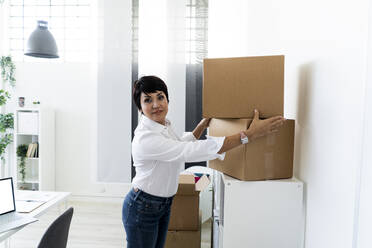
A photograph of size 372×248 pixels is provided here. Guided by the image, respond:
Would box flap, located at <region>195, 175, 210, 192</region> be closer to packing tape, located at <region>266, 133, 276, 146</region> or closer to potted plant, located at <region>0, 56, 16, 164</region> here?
packing tape, located at <region>266, 133, 276, 146</region>

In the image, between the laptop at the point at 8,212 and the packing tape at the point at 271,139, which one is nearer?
the packing tape at the point at 271,139

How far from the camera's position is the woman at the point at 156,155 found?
1.38 metres

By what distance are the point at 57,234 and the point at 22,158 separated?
3.17 metres

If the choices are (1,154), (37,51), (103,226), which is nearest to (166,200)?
(103,226)

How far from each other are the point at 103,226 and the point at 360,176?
9.90 feet

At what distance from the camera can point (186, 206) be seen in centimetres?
225

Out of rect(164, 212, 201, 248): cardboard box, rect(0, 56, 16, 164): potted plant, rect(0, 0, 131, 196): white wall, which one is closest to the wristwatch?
rect(164, 212, 201, 248): cardboard box

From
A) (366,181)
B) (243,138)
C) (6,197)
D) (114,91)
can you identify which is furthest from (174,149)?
(114,91)

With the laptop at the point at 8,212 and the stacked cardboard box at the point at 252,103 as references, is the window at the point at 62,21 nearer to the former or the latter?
the laptop at the point at 8,212

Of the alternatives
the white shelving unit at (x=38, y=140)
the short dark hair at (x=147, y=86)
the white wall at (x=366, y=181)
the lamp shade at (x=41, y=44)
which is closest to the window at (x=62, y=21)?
the lamp shade at (x=41, y=44)

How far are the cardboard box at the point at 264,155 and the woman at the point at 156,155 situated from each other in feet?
0.24

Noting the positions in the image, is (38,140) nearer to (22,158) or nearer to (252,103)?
(22,158)

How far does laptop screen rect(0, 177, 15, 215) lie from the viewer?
1.76 m

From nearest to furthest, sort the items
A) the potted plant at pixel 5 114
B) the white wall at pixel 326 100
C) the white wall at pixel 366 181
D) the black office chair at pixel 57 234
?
the white wall at pixel 366 181
the white wall at pixel 326 100
the black office chair at pixel 57 234
the potted plant at pixel 5 114
